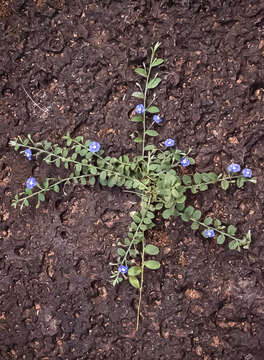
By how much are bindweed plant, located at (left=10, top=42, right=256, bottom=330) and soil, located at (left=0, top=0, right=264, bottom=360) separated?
0.04 m

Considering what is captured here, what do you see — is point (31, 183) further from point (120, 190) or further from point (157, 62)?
point (157, 62)

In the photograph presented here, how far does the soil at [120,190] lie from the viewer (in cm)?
185

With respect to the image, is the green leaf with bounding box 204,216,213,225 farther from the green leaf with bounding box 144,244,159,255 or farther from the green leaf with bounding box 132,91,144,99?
the green leaf with bounding box 132,91,144,99

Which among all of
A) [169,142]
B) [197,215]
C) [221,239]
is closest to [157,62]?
[169,142]

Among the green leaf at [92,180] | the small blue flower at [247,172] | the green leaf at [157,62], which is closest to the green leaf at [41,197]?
the green leaf at [92,180]

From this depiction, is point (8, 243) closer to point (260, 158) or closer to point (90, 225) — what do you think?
point (90, 225)

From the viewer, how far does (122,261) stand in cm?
186

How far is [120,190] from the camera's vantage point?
1.93 meters

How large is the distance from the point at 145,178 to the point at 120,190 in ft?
0.45

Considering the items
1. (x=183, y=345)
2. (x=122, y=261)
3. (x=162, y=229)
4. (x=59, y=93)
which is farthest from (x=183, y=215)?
(x=59, y=93)

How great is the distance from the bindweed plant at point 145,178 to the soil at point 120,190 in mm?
45

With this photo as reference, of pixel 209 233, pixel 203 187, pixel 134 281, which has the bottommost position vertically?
pixel 134 281

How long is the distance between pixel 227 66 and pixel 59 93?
71 centimetres

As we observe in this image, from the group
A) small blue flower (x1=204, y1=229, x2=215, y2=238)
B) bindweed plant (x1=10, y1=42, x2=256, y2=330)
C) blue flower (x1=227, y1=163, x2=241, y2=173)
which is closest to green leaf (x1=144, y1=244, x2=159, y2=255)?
bindweed plant (x1=10, y1=42, x2=256, y2=330)
